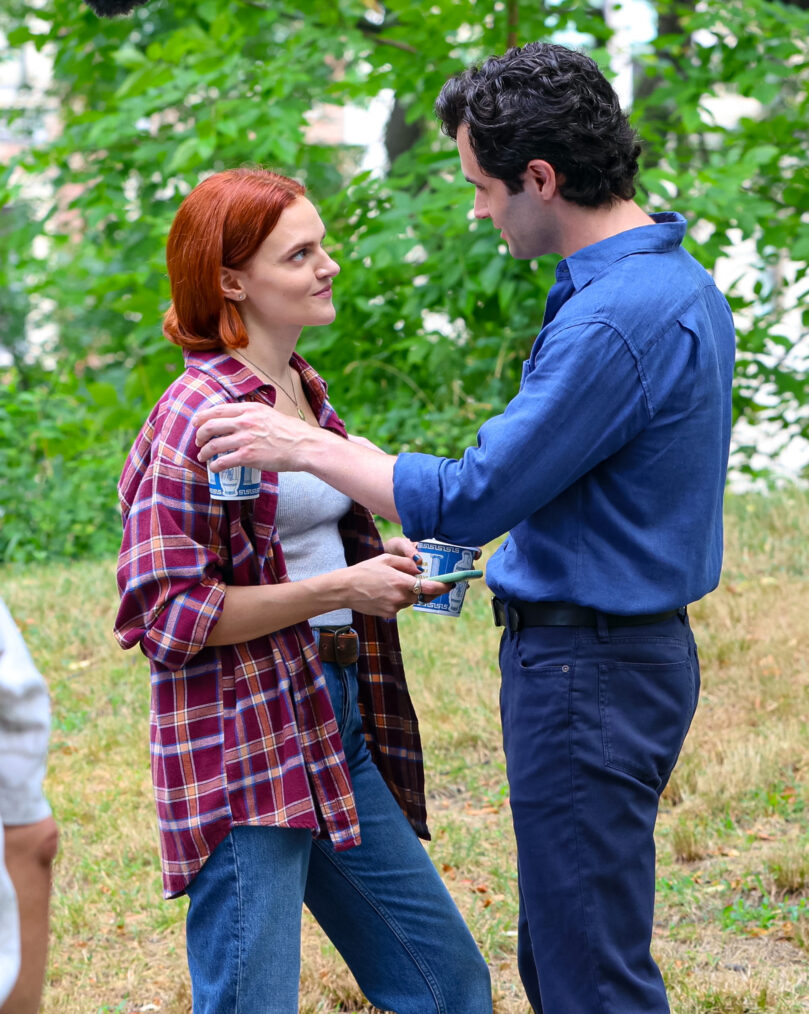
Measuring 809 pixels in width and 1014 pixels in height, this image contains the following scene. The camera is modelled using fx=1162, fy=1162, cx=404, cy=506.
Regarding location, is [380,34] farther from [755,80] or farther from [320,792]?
[320,792]

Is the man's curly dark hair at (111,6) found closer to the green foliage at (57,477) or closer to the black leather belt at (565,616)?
the black leather belt at (565,616)

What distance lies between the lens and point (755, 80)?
7277 mm

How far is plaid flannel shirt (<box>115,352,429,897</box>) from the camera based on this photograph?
2.10 meters

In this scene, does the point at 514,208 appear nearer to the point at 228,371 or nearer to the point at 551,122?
the point at 551,122

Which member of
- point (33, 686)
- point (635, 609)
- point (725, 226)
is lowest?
point (635, 609)

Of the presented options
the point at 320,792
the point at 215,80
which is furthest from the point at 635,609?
the point at 215,80

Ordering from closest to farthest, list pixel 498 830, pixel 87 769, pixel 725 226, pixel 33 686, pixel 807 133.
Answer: pixel 33 686 < pixel 498 830 < pixel 87 769 < pixel 725 226 < pixel 807 133

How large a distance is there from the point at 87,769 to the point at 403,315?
3.84 meters

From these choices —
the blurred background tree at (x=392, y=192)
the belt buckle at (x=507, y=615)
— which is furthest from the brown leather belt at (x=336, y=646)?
the blurred background tree at (x=392, y=192)

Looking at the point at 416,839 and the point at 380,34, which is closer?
the point at 416,839

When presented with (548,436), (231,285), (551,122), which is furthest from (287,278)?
(548,436)

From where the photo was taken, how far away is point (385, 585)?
220cm

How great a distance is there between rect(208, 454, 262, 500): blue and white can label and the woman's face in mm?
459

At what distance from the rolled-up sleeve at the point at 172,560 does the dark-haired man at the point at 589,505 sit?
102mm
